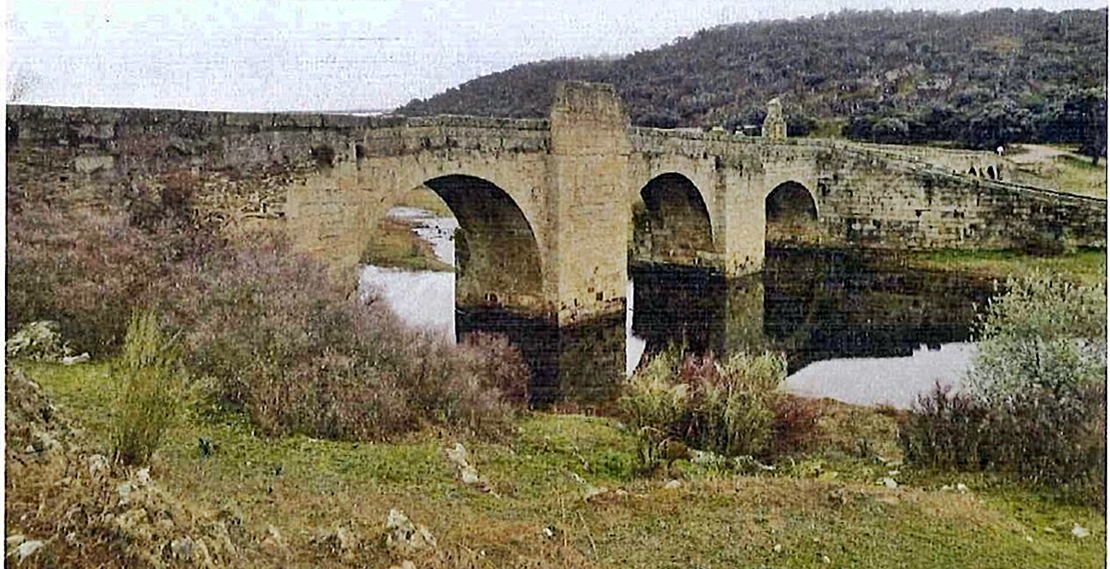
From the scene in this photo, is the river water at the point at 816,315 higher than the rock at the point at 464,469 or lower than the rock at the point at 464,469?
lower

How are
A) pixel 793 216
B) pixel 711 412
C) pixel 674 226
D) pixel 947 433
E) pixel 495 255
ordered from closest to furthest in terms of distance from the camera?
pixel 947 433 < pixel 711 412 < pixel 495 255 < pixel 674 226 < pixel 793 216

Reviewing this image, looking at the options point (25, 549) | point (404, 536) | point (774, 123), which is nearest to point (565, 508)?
point (404, 536)

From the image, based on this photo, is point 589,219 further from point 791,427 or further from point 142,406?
point 142,406

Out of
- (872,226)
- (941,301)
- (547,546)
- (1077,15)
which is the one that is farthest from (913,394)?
(872,226)

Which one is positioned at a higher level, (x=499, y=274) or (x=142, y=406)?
(x=142, y=406)

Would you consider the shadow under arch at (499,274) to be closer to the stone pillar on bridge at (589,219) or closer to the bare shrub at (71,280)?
the stone pillar on bridge at (589,219)

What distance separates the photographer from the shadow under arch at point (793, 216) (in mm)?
25250

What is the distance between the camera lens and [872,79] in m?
25.7

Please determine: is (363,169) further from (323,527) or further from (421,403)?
(323,527)

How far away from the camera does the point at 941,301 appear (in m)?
17.1

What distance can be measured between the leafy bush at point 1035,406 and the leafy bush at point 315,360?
3.30 m

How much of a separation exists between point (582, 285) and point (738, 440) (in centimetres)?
783

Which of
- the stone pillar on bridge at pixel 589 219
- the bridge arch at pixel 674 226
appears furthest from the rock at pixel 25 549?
the bridge arch at pixel 674 226

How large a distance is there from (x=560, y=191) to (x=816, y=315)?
472 cm
